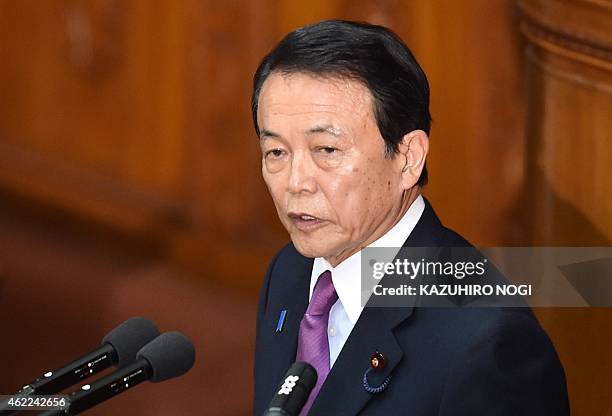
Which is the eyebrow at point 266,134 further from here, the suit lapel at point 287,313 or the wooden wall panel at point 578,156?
the wooden wall panel at point 578,156

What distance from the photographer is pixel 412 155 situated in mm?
2496

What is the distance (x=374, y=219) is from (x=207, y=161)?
300cm

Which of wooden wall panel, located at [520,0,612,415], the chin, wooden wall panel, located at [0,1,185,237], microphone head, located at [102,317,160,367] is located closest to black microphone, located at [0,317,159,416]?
microphone head, located at [102,317,160,367]

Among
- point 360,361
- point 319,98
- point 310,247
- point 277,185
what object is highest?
point 319,98

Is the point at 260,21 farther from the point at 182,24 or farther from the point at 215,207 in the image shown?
the point at 215,207

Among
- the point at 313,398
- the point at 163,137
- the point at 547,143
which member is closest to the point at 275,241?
the point at 163,137

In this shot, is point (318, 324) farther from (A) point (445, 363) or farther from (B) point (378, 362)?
(A) point (445, 363)

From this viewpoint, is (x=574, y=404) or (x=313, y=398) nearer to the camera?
(x=313, y=398)

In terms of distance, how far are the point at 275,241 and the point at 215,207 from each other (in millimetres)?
351

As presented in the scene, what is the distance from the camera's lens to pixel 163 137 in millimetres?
5574

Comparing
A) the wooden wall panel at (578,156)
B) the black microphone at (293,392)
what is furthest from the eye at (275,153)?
the wooden wall panel at (578,156)

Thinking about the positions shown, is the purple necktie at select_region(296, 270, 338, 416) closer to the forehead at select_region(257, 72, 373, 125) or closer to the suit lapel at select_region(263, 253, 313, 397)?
the suit lapel at select_region(263, 253, 313, 397)

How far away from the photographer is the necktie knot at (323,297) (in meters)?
2.60

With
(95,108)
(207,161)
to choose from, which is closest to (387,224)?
(207,161)
